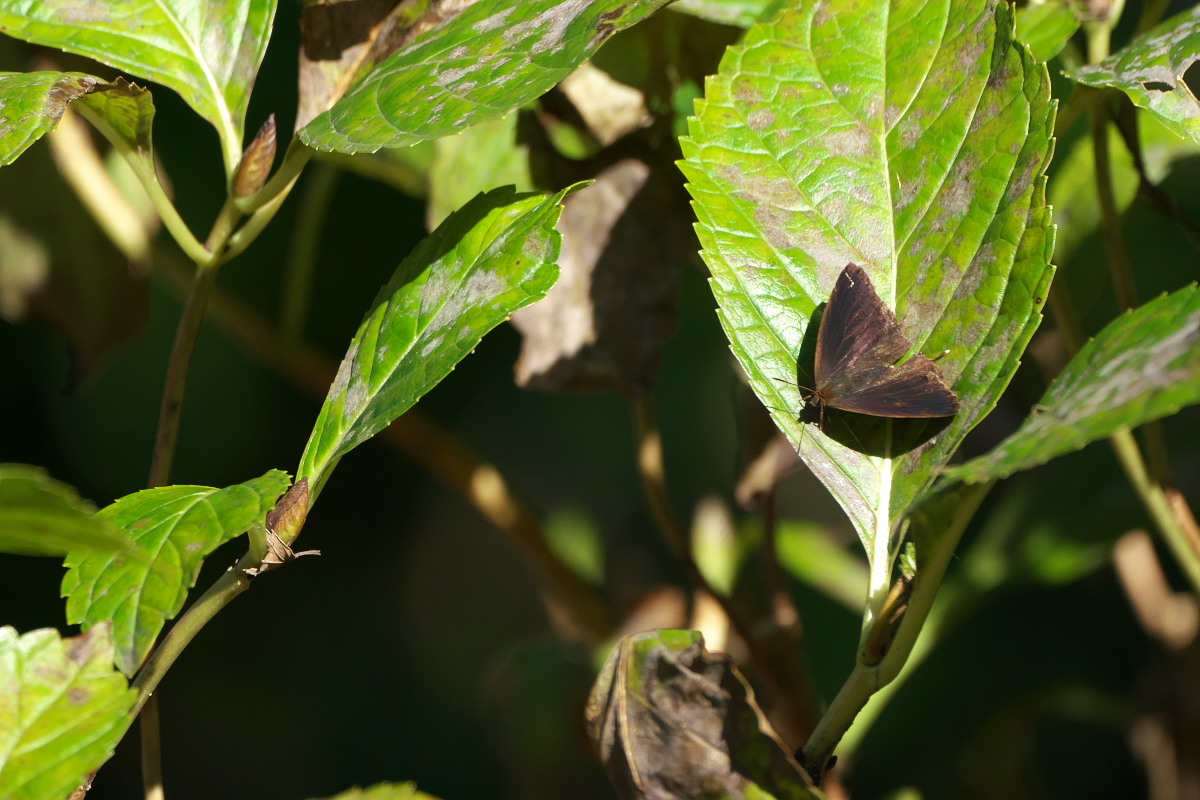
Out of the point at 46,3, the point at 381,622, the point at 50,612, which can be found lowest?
the point at 381,622

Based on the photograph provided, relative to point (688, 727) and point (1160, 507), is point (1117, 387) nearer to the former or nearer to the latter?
point (688, 727)

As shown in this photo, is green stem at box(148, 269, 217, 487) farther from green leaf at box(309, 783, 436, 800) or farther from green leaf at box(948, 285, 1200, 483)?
green leaf at box(948, 285, 1200, 483)

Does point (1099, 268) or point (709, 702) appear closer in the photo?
point (709, 702)

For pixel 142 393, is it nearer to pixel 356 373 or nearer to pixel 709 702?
pixel 356 373

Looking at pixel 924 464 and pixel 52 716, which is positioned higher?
pixel 52 716

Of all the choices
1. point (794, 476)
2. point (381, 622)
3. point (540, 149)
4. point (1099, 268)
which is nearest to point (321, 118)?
point (540, 149)

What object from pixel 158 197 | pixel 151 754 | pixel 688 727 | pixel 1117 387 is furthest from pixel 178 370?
pixel 1117 387

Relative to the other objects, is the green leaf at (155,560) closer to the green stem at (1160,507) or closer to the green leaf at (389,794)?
the green leaf at (389,794)

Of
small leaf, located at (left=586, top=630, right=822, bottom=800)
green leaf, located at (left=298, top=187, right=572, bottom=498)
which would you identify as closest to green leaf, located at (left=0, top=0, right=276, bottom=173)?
green leaf, located at (left=298, top=187, right=572, bottom=498)
